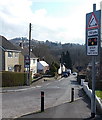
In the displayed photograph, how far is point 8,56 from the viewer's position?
4728 cm

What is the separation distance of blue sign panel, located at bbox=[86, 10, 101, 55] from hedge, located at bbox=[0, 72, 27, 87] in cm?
2367

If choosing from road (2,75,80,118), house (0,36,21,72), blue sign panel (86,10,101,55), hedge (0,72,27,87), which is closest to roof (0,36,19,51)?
house (0,36,21,72)

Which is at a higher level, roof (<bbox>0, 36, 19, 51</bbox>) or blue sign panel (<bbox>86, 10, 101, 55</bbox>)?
roof (<bbox>0, 36, 19, 51</bbox>)

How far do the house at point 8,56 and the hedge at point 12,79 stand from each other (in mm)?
9714

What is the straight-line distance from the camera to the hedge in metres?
33.1

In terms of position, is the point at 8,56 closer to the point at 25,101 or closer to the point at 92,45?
the point at 25,101

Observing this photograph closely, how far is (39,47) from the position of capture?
101 meters

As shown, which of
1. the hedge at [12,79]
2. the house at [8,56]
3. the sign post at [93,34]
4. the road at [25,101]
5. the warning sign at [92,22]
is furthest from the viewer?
the house at [8,56]

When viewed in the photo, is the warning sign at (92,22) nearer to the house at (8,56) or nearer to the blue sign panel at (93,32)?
the blue sign panel at (93,32)

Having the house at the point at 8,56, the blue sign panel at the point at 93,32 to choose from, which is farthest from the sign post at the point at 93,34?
the house at the point at 8,56

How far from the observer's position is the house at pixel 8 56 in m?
45.7

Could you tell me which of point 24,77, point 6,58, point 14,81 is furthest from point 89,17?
point 6,58

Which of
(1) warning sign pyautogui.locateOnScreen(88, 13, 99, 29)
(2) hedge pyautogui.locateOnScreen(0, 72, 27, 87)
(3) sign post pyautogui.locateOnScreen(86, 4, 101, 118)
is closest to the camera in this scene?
(3) sign post pyautogui.locateOnScreen(86, 4, 101, 118)

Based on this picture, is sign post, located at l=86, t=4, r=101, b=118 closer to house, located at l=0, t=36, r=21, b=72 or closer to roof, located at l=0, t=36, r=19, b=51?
house, located at l=0, t=36, r=21, b=72
